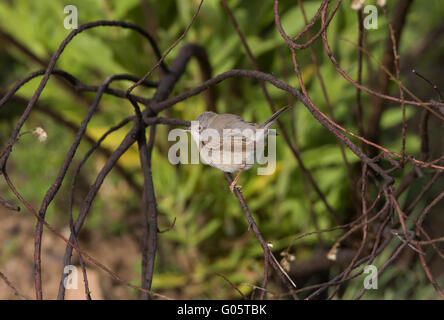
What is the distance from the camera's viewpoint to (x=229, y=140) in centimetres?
102

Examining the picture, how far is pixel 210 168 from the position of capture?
6.08 feet

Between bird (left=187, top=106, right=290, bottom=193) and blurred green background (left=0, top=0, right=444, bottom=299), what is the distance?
0.77 metres

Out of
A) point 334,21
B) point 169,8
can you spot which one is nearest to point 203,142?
point 334,21

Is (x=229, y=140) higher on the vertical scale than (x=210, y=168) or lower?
lower

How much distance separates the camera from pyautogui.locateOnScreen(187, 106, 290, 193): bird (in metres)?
1.00

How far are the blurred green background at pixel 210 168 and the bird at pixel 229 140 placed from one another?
773mm

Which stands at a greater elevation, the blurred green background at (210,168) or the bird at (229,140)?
the blurred green background at (210,168)

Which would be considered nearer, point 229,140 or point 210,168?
point 229,140

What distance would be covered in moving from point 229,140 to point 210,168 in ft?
2.76

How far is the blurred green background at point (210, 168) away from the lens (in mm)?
1833

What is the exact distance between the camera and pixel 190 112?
6.37ft

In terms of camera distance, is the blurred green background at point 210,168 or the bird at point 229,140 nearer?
the bird at point 229,140

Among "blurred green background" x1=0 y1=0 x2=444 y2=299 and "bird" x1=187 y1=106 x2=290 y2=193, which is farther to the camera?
"blurred green background" x1=0 y1=0 x2=444 y2=299
